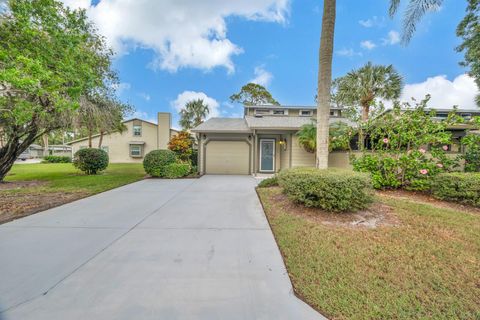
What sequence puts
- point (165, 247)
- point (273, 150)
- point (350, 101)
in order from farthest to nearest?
point (350, 101), point (273, 150), point (165, 247)

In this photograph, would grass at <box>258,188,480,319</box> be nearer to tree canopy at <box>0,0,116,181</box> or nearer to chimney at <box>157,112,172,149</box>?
tree canopy at <box>0,0,116,181</box>

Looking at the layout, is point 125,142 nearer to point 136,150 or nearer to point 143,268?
point 136,150

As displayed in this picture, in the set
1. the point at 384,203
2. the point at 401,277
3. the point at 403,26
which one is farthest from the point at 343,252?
the point at 403,26

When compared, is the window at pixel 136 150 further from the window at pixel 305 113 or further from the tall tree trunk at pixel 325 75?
the tall tree trunk at pixel 325 75

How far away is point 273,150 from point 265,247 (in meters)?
9.14

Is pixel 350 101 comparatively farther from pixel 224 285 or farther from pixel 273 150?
pixel 224 285

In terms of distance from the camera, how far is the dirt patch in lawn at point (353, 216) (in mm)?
3903

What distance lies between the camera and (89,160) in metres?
11.4

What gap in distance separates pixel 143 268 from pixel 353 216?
410cm

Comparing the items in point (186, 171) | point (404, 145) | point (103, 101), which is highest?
point (103, 101)

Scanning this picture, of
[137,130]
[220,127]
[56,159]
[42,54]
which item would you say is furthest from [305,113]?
[56,159]

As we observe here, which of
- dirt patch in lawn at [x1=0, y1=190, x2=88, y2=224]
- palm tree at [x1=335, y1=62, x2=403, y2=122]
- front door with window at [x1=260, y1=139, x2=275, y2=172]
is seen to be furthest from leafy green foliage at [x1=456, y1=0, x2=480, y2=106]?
dirt patch in lawn at [x1=0, y1=190, x2=88, y2=224]

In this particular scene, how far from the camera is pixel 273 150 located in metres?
11.9

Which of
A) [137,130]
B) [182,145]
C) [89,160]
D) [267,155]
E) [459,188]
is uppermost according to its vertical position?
[137,130]
